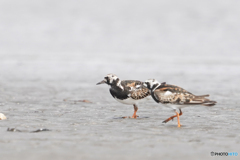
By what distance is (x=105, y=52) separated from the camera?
36906 millimetres

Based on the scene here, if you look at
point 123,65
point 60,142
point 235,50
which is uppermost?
point 235,50

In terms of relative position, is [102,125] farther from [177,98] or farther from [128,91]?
[128,91]

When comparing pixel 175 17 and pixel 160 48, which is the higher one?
pixel 175 17

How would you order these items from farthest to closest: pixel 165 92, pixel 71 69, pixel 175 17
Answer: pixel 175 17 → pixel 71 69 → pixel 165 92

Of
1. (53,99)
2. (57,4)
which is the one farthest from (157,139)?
(57,4)

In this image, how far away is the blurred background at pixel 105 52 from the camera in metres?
12.5

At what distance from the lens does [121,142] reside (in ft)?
23.1

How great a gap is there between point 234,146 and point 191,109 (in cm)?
472

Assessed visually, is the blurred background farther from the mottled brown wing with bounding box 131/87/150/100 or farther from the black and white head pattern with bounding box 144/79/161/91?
the black and white head pattern with bounding box 144/79/161/91

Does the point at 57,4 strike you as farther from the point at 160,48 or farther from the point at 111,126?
the point at 111,126

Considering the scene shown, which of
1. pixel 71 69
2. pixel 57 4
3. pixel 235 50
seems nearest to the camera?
pixel 71 69

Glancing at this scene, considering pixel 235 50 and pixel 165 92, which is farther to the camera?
pixel 235 50

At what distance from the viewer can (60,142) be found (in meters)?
6.95

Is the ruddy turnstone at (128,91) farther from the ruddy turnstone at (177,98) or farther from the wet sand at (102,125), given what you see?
the ruddy turnstone at (177,98)
